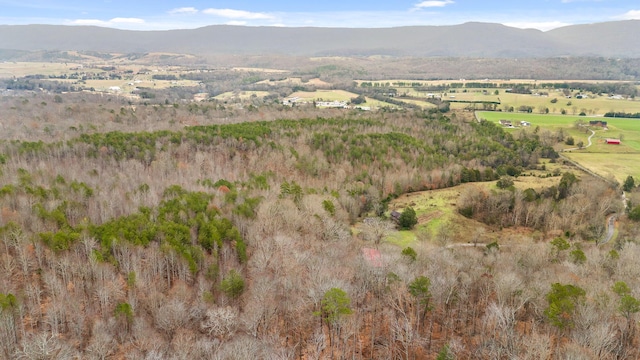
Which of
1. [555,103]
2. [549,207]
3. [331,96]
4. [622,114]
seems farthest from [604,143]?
[331,96]

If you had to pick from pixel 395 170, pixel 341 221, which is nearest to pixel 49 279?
pixel 341 221

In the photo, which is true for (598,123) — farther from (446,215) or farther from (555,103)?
(446,215)

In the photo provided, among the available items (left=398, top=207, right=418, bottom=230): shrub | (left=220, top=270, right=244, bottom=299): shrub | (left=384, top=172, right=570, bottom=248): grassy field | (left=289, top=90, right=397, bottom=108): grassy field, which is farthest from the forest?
A: (left=289, top=90, right=397, bottom=108): grassy field

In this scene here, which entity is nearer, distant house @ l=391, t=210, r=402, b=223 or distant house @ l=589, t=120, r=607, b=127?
distant house @ l=391, t=210, r=402, b=223

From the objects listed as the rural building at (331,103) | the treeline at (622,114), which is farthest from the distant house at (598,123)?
the rural building at (331,103)

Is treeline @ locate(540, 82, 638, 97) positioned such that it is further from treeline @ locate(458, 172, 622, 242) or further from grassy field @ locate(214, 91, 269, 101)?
treeline @ locate(458, 172, 622, 242)

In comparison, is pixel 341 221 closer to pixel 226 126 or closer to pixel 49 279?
pixel 49 279

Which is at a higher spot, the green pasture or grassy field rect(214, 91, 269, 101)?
grassy field rect(214, 91, 269, 101)

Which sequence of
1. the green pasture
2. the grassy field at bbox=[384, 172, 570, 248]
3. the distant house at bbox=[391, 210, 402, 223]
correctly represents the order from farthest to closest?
1. the distant house at bbox=[391, 210, 402, 223]
2. the green pasture
3. the grassy field at bbox=[384, 172, 570, 248]
